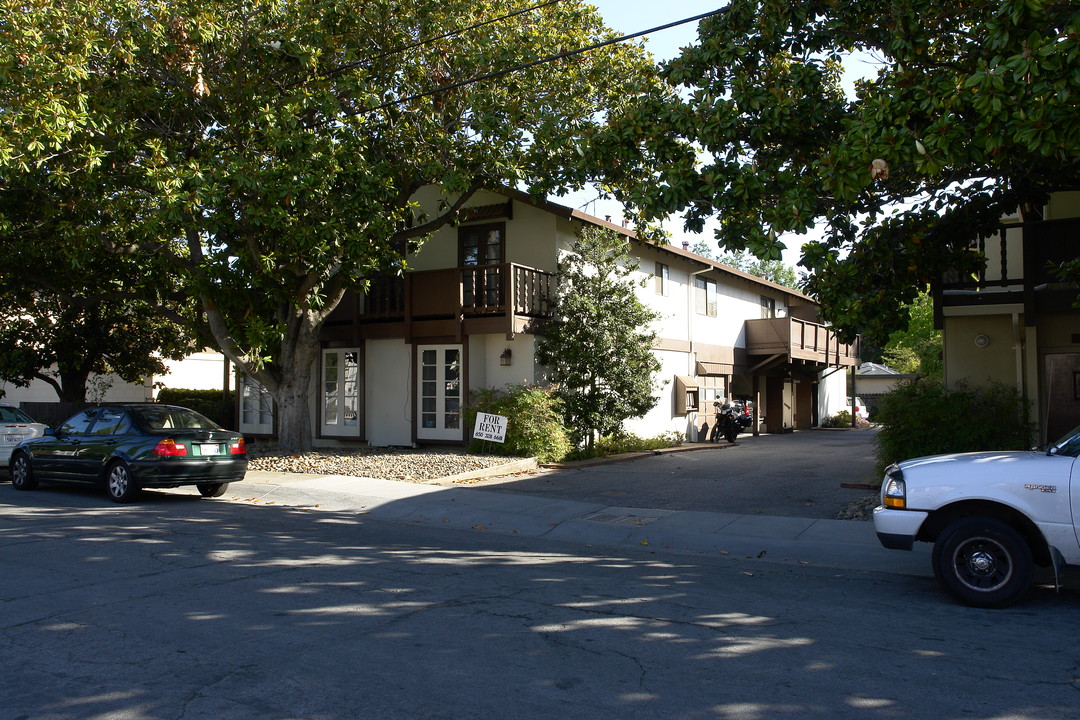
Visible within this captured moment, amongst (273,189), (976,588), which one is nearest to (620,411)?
(273,189)

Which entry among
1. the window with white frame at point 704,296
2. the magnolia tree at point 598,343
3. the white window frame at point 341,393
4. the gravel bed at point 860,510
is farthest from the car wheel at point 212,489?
the window with white frame at point 704,296

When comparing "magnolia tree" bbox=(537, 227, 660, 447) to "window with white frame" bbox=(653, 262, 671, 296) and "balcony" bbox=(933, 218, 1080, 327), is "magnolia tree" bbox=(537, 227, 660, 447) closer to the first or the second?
"window with white frame" bbox=(653, 262, 671, 296)

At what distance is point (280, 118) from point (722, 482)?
9.90 meters

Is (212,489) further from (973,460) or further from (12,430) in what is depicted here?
(973,460)

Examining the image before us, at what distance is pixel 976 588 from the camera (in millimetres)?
6977

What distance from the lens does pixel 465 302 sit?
734 inches

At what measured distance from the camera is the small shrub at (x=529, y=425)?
56.5 ft

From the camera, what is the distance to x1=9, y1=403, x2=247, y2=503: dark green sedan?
12.7 m

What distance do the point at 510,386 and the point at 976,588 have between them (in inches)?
464

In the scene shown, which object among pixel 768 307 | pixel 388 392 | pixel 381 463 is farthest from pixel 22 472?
pixel 768 307

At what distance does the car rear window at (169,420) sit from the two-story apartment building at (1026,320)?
1188 cm

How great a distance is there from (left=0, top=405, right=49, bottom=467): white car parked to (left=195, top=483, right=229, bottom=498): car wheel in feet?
15.0

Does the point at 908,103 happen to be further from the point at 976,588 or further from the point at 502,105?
the point at 502,105

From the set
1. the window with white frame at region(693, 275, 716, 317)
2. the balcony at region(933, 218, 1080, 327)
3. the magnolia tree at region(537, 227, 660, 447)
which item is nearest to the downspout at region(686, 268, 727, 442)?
the window with white frame at region(693, 275, 716, 317)
